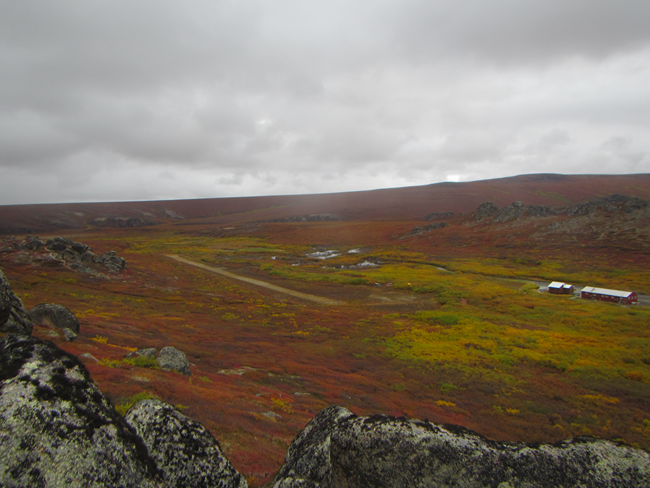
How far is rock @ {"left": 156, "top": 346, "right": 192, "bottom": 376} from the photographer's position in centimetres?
1622

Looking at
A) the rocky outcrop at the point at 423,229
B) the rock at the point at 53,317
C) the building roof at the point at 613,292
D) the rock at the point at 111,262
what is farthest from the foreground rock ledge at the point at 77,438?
the rocky outcrop at the point at 423,229

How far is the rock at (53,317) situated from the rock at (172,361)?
7.11m

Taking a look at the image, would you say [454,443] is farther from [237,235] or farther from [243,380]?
[237,235]

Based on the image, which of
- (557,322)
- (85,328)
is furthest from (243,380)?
(557,322)

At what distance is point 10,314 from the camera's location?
39.4ft

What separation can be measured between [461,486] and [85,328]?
84.6ft

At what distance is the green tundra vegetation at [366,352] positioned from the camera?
1362cm

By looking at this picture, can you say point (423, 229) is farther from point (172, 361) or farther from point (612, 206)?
point (172, 361)

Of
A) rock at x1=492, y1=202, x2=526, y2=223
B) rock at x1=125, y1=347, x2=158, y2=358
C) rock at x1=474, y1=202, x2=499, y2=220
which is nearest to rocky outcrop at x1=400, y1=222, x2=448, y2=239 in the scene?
rock at x1=474, y1=202, x2=499, y2=220

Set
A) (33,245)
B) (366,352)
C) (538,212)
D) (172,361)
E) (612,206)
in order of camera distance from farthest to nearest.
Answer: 1. (538,212)
2. (612,206)
3. (33,245)
4. (366,352)
5. (172,361)

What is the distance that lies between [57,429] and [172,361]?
13.9m

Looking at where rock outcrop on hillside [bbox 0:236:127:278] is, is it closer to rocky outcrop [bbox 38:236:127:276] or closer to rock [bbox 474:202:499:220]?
rocky outcrop [bbox 38:236:127:276]

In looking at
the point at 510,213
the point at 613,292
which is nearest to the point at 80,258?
the point at 613,292

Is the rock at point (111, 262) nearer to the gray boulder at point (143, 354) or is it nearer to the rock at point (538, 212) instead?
the gray boulder at point (143, 354)
